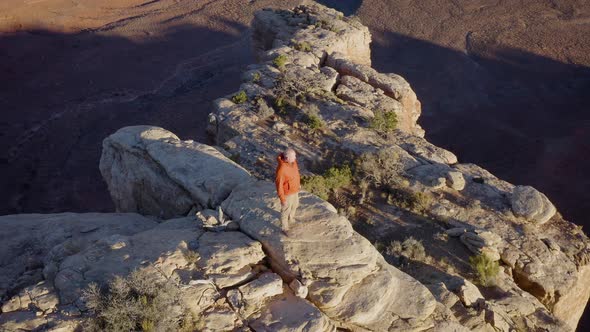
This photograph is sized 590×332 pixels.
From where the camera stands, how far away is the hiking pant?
836 cm

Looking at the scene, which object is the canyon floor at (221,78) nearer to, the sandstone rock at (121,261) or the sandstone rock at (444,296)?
the sandstone rock at (444,296)

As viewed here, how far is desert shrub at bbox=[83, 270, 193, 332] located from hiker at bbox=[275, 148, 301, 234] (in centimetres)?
236

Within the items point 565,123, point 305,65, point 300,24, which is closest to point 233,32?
point 300,24

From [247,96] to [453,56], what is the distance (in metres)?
21.1

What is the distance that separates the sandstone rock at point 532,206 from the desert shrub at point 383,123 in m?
4.48

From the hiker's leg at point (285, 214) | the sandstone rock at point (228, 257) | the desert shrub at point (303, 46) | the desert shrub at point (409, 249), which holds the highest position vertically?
the desert shrub at point (303, 46)

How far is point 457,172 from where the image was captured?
1328 cm

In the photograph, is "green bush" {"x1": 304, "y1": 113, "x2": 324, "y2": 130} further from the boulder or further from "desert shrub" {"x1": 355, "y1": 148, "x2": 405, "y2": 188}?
the boulder

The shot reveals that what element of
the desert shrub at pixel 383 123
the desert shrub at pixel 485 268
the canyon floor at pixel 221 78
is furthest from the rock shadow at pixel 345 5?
the desert shrub at pixel 485 268

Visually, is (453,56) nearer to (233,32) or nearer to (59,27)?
(233,32)

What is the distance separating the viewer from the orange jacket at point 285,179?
324 inches

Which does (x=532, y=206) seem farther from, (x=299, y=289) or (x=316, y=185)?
(x=299, y=289)

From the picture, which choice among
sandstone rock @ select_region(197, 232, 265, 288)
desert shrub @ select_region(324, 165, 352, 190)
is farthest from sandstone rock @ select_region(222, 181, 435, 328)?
desert shrub @ select_region(324, 165, 352, 190)

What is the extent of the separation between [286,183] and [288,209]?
0.52 metres
